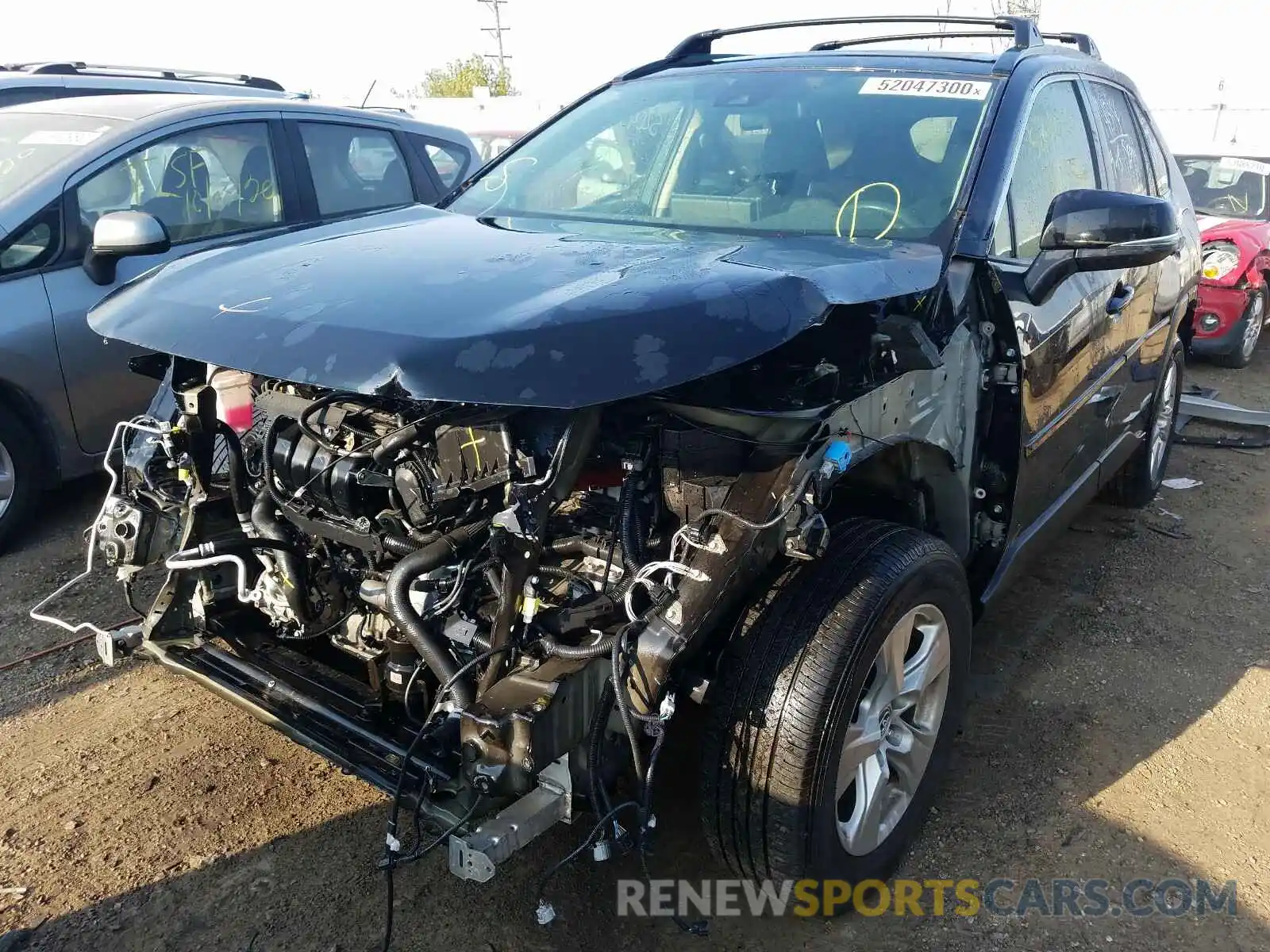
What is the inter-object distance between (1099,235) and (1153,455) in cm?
280

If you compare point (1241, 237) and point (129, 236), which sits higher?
point (129, 236)

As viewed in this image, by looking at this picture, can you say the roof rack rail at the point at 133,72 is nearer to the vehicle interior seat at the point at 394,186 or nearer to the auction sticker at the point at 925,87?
the vehicle interior seat at the point at 394,186

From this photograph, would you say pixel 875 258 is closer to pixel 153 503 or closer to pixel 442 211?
pixel 442 211

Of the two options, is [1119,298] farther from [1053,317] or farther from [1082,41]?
[1082,41]

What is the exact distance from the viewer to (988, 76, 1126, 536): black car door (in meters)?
2.85

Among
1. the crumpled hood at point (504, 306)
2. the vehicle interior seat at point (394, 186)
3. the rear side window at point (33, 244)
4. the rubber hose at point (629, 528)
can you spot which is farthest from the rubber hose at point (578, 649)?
the vehicle interior seat at point (394, 186)

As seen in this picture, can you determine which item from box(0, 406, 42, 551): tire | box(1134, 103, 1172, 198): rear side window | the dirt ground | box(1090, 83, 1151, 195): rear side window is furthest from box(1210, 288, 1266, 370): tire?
box(0, 406, 42, 551): tire

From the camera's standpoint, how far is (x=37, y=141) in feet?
15.5

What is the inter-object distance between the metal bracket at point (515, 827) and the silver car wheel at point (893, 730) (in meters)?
0.64

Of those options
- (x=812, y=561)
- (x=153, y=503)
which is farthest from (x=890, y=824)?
(x=153, y=503)

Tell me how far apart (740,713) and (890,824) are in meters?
0.69

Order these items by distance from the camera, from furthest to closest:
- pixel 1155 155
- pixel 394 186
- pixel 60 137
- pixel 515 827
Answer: pixel 394 186 → pixel 60 137 → pixel 1155 155 → pixel 515 827

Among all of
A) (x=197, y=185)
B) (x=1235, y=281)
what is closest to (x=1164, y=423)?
(x=1235, y=281)

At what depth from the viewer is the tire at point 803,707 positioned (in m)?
2.15
